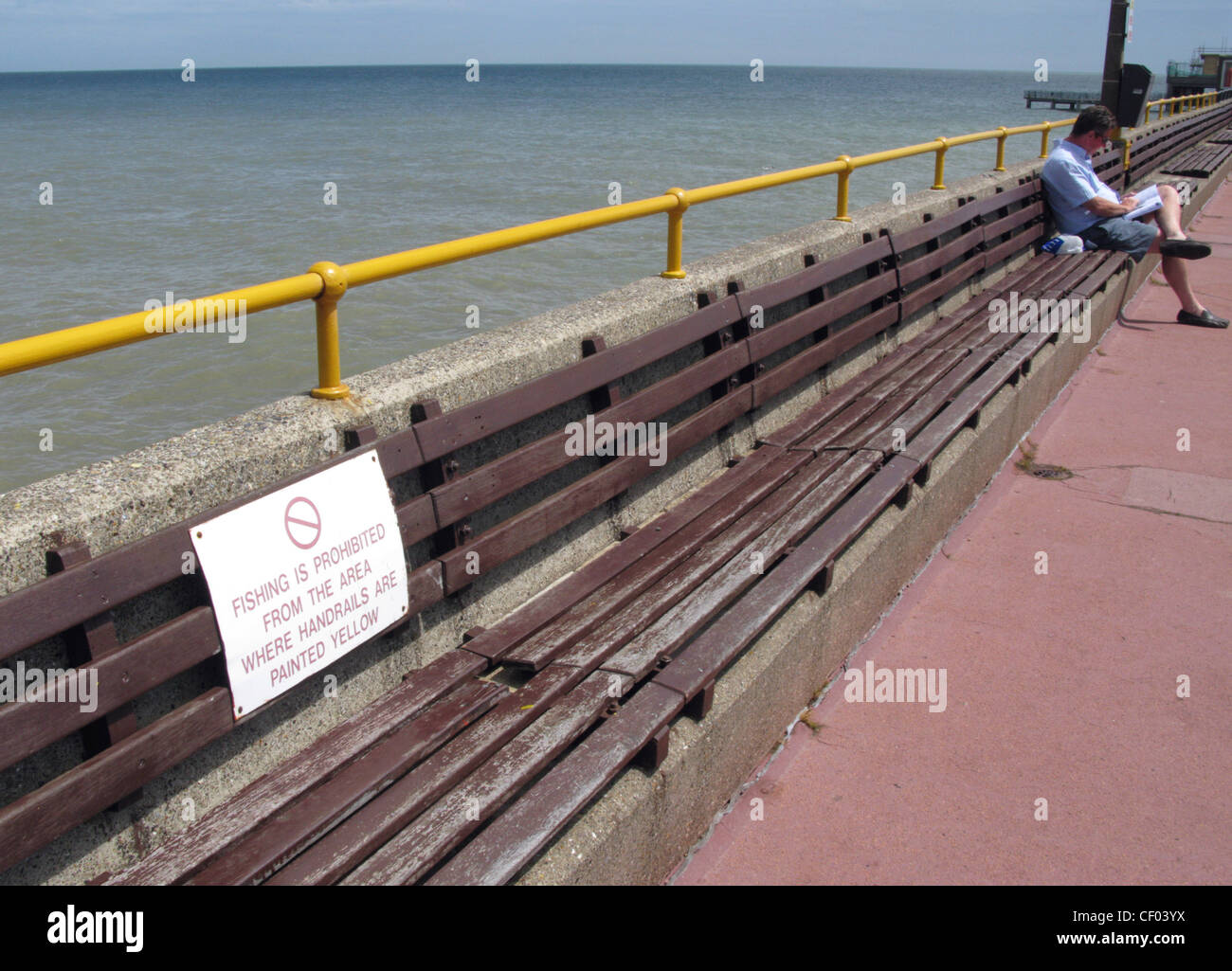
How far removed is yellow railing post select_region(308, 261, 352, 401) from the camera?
123 inches

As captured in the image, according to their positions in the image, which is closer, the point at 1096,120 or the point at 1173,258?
the point at 1096,120

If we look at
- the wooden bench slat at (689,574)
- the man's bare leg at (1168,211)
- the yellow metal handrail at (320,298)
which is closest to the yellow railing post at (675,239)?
the yellow metal handrail at (320,298)

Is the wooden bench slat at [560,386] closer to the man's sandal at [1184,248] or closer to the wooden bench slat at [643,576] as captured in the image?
the wooden bench slat at [643,576]

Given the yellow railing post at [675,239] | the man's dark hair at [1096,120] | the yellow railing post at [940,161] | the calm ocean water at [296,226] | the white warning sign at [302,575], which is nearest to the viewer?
the white warning sign at [302,575]

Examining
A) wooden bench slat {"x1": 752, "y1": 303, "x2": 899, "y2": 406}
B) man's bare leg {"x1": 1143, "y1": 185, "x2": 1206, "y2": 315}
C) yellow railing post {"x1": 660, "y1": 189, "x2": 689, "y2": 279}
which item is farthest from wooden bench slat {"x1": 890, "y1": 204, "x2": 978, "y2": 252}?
yellow railing post {"x1": 660, "y1": 189, "x2": 689, "y2": 279}

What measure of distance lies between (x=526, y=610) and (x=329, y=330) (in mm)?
1178

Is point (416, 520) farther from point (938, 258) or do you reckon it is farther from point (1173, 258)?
point (1173, 258)

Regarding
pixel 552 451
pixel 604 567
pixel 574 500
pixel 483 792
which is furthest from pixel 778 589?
pixel 483 792

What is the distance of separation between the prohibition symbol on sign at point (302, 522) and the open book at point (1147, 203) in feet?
28.2

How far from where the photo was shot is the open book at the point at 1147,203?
945cm

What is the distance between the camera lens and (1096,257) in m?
9.53

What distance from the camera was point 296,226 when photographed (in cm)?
2264

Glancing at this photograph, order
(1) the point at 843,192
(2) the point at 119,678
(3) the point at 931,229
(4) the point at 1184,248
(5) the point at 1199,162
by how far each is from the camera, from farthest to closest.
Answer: (5) the point at 1199,162
(4) the point at 1184,248
(3) the point at 931,229
(1) the point at 843,192
(2) the point at 119,678

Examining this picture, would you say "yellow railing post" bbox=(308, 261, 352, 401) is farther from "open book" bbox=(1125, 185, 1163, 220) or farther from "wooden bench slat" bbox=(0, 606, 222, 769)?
"open book" bbox=(1125, 185, 1163, 220)
